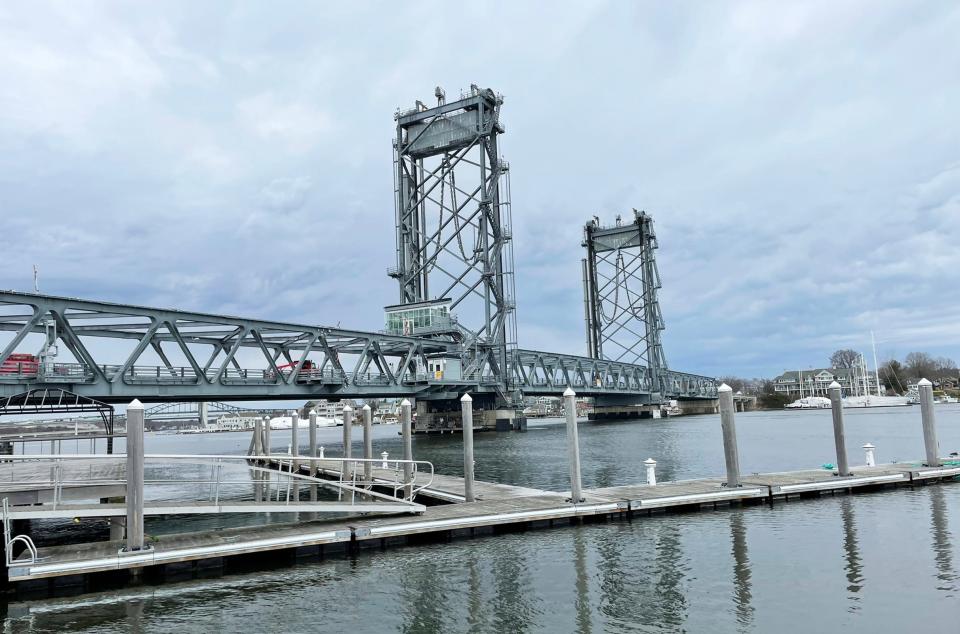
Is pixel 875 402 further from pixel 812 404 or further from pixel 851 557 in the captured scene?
pixel 851 557

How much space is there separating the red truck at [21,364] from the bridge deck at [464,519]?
93.3ft

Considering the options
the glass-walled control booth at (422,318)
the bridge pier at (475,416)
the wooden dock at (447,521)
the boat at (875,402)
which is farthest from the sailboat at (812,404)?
the wooden dock at (447,521)

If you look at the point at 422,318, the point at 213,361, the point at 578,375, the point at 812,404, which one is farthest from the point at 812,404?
the point at 213,361

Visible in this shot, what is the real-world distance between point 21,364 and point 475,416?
202 feet

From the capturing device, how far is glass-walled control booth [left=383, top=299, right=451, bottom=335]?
78.6 m

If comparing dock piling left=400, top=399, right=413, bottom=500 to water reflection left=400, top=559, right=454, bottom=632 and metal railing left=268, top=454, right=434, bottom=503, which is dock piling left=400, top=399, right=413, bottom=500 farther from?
water reflection left=400, top=559, right=454, bottom=632

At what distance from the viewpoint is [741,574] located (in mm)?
13320

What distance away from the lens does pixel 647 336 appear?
446 feet

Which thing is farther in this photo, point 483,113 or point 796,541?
point 483,113

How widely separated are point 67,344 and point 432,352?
4154cm

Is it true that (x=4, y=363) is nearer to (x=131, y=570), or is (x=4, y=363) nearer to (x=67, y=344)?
(x=67, y=344)

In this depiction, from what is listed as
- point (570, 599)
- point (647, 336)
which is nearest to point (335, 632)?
point (570, 599)

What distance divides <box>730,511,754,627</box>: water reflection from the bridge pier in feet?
238

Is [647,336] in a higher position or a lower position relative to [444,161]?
lower
